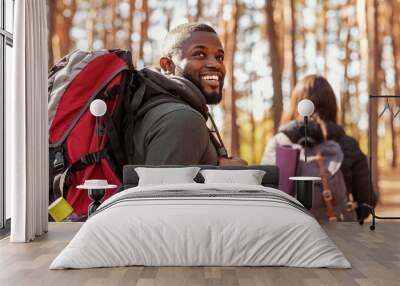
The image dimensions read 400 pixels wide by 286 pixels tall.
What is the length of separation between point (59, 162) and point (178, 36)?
185 cm

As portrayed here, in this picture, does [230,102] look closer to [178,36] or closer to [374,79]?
[178,36]

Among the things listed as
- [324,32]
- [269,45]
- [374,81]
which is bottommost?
[374,81]

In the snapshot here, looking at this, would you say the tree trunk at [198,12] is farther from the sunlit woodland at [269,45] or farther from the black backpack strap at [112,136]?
the black backpack strap at [112,136]

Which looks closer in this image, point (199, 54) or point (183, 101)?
point (183, 101)

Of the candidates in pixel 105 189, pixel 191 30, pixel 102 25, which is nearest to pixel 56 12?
pixel 102 25

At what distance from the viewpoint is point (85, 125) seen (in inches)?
→ 265

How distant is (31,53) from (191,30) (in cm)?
200

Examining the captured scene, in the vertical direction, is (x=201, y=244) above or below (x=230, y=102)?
below

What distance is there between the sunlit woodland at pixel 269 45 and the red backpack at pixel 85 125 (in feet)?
1.06

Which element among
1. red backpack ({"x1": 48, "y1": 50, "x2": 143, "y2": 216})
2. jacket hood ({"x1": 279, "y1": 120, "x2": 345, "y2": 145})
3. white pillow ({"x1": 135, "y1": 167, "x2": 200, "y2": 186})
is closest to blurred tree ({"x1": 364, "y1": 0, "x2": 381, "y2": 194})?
jacket hood ({"x1": 279, "y1": 120, "x2": 345, "y2": 145})

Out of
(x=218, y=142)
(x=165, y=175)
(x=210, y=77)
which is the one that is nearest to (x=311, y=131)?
(x=218, y=142)

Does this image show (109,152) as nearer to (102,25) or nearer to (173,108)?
(173,108)

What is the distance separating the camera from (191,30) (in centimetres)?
700

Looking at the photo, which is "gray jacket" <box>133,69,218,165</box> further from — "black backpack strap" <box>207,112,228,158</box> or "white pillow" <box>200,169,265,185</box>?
"white pillow" <box>200,169,265,185</box>
